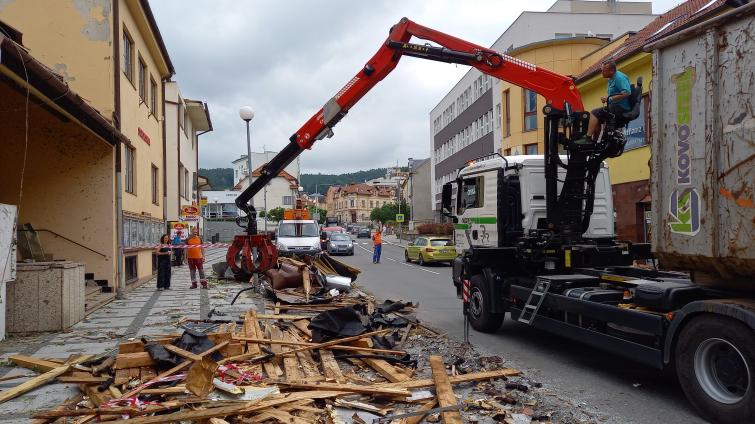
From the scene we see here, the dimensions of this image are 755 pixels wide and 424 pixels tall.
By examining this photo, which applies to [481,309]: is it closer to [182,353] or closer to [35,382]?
[182,353]

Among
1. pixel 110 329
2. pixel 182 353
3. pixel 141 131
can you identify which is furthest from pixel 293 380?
pixel 141 131

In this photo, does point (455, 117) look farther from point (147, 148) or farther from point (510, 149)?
point (147, 148)

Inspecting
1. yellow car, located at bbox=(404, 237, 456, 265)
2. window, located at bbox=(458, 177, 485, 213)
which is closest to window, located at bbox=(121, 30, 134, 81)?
window, located at bbox=(458, 177, 485, 213)

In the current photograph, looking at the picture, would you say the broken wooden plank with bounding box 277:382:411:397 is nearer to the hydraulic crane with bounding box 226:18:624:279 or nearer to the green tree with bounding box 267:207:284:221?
the hydraulic crane with bounding box 226:18:624:279

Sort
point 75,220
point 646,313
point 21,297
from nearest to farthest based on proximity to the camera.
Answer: point 646,313
point 21,297
point 75,220

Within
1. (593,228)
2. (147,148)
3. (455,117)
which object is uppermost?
(455,117)

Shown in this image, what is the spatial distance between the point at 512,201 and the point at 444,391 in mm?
4093

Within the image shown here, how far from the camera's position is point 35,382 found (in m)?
5.77

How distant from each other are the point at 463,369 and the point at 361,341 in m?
1.42

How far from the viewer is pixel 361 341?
23.6ft

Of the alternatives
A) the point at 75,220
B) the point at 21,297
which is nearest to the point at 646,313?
the point at 21,297

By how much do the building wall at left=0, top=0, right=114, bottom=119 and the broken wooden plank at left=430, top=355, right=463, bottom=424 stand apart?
35.0 ft

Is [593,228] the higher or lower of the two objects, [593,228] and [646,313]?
the higher

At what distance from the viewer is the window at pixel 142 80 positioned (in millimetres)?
17614
